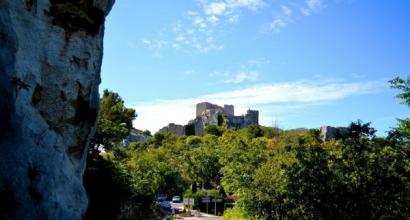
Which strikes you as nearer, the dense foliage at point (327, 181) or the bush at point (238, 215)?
the dense foliage at point (327, 181)

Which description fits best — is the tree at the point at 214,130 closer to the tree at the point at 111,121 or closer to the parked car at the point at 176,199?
the parked car at the point at 176,199

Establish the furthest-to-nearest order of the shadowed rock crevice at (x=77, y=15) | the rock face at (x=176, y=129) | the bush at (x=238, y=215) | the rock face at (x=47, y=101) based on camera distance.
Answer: the rock face at (x=176, y=129) → the bush at (x=238, y=215) → the shadowed rock crevice at (x=77, y=15) → the rock face at (x=47, y=101)

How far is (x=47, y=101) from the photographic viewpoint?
15.0 meters

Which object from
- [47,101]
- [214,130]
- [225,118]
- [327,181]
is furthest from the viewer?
[225,118]

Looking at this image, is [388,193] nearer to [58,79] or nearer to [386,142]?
[386,142]

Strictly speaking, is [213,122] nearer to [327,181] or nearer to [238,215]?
[238,215]

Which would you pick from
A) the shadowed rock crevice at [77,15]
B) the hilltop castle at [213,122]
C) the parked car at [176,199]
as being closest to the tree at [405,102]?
the shadowed rock crevice at [77,15]

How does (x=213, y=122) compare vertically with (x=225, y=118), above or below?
below

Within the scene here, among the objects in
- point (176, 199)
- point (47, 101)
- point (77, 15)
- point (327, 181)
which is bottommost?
point (176, 199)

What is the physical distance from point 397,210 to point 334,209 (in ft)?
7.45

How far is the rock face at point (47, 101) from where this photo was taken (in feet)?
31.5

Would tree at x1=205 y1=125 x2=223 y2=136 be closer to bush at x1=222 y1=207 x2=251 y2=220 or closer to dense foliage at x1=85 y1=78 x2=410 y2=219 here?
bush at x1=222 y1=207 x2=251 y2=220

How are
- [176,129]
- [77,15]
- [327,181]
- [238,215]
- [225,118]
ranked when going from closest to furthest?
[77,15]
[327,181]
[238,215]
[225,118]
[176,129]

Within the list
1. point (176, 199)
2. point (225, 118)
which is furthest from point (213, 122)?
point (176, 199)
